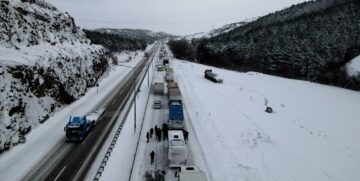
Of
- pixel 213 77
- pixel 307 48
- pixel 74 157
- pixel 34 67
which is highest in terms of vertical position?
pixel 307 48

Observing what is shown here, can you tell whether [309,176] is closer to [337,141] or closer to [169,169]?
[337,141]

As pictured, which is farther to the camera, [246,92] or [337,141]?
[246,92]

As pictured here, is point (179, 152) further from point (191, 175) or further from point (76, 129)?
point (76, 129)

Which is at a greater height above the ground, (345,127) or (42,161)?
(345,127)

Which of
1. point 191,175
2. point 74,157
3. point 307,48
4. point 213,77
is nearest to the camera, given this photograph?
point 191,175

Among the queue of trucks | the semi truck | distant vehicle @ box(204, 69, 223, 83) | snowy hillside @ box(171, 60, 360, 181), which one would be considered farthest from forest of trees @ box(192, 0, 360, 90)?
the semi truck

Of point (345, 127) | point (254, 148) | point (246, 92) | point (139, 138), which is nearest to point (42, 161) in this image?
point (139, 138)

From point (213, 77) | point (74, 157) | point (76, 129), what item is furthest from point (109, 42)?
point (74, 157)
